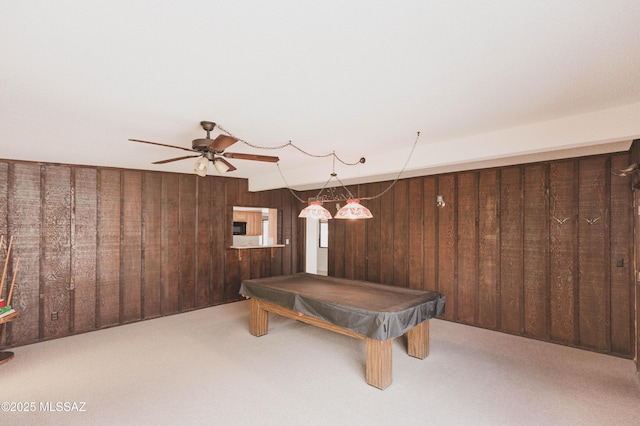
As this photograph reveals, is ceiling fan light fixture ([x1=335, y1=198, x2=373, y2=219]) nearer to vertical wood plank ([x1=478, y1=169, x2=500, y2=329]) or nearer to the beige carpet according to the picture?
the beige carpet

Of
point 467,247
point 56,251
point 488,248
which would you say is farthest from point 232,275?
point 488,248

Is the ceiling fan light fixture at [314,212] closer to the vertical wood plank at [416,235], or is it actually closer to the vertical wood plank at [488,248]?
the vertical wood plank at [416,235]

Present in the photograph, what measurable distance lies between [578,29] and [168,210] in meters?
5.63

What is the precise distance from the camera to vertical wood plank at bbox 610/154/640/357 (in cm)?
365

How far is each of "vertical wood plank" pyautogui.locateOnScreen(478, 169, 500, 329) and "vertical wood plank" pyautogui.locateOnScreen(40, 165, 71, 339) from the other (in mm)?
6111

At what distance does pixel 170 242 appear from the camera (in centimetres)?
552

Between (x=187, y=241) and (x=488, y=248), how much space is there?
5.03 metres

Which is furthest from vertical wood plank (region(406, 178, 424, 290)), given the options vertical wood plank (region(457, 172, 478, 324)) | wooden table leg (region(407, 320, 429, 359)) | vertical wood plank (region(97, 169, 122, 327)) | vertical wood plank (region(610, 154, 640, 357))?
vertical wood plank (region(97, 169, 122, 327))

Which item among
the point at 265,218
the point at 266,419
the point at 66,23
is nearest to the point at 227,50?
the point at 66,23

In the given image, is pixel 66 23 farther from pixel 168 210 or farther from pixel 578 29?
pixel 168 210

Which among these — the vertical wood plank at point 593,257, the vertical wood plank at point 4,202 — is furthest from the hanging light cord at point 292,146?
the vertical wood plank at point 4,202

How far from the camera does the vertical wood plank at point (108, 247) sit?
15.9 ft

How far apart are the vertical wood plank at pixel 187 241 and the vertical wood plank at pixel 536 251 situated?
537 centimetres

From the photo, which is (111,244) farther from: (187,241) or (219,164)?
(219,164)
